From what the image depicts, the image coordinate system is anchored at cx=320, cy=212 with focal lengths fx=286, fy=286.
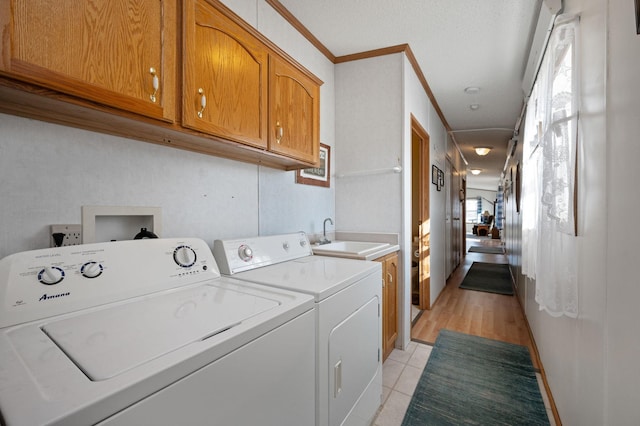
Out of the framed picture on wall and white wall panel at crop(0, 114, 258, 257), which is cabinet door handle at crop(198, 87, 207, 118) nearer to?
white wall panel at crop(0, 114, 258, 257)

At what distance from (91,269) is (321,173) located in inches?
72.4

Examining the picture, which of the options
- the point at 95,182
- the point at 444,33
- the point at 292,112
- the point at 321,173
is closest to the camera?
the point at 95,182

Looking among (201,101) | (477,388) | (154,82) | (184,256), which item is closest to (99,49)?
(154,82)

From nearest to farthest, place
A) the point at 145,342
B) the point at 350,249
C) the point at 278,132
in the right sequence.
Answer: the point at 145,342
the point at 278,132
the point at 350,249

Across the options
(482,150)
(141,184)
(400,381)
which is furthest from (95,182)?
(482,150)

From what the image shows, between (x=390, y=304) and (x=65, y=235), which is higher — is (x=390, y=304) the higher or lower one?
the lower one

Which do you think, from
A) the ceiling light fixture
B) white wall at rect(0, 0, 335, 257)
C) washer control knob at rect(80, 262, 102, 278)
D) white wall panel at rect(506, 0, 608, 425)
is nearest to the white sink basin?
white wall at rect(0, 0, 335, 257)

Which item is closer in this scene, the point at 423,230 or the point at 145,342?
the point at 145,342

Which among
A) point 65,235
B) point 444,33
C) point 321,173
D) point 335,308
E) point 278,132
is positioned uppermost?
point 444,33

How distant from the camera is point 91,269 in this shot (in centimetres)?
92

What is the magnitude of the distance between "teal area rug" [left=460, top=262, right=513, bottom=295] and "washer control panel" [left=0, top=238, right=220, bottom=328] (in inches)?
177

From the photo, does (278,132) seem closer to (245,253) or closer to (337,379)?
(245,253)

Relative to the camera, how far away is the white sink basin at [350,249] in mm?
1855

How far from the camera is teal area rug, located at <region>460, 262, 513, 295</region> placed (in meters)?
4.45
